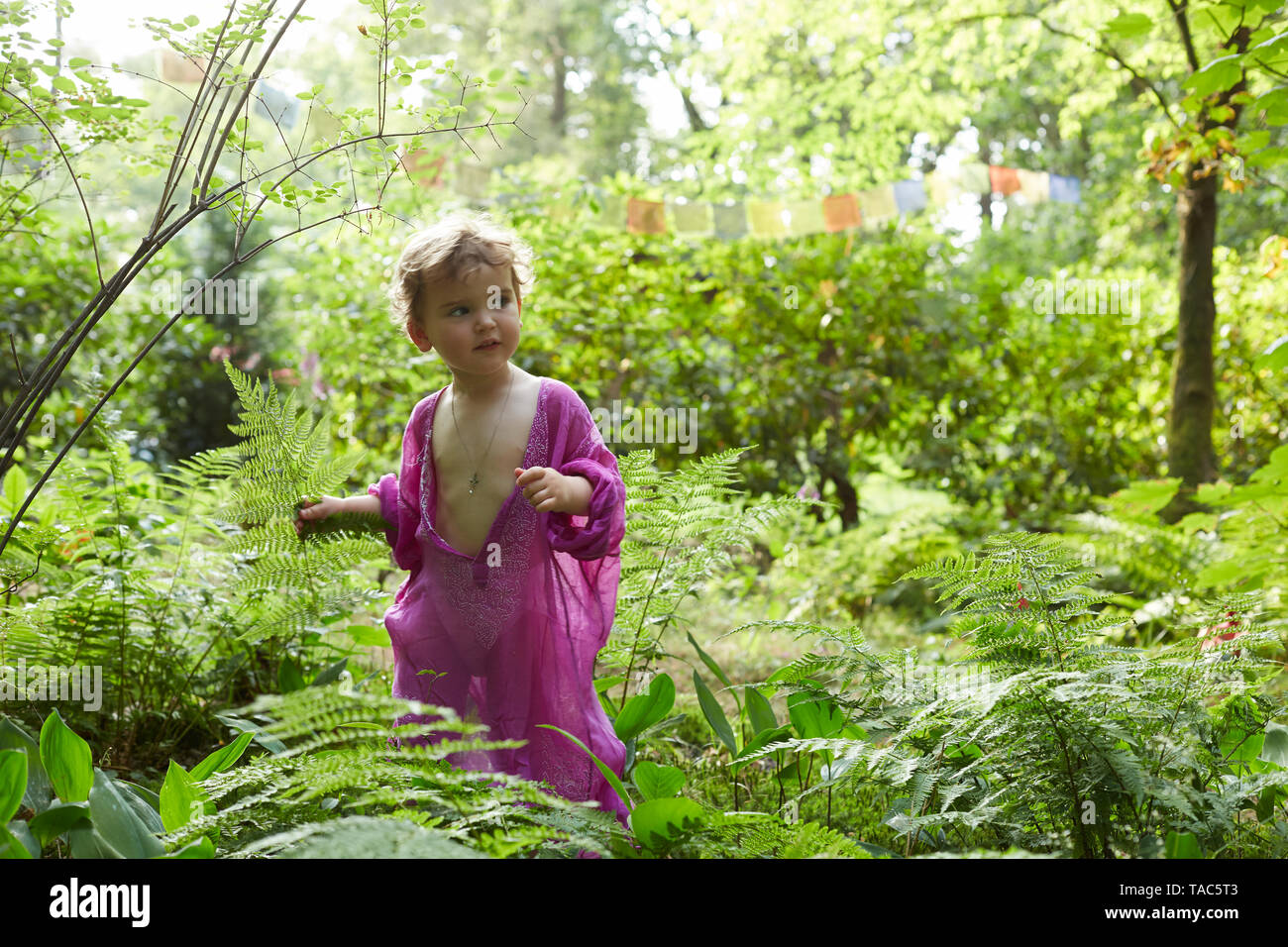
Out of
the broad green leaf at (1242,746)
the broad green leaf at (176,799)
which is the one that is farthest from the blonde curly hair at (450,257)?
the broad green leaf at (1242,746)

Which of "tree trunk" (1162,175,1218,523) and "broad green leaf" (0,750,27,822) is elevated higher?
"tree trunk" (1162,175,1218,523)

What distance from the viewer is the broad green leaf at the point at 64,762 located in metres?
1.79

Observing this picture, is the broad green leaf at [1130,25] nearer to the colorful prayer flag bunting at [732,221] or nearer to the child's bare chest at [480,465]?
the child's bare chest at [480,465]

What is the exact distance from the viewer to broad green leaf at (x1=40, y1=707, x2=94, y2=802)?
1.79 meters

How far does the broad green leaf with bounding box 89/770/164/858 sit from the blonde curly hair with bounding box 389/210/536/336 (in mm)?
1171

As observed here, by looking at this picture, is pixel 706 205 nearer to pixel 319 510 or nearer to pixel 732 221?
pixel 732 221

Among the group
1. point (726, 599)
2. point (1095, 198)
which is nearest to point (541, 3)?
point (1095, 198)

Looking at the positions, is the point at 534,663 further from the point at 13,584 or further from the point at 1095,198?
the point at 1095,198

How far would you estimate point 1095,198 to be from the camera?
617 inches

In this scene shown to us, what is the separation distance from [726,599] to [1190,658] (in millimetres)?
3840

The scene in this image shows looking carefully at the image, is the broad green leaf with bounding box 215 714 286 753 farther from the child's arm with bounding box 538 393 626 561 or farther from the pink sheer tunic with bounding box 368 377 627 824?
the child's arm with bounding box 538 393 626 561

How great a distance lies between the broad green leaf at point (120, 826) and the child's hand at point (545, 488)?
90 centimetres

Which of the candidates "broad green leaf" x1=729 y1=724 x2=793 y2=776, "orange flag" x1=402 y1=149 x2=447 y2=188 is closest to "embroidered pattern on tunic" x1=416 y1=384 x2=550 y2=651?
"broad green leaf" x1=729 y1=724 x2=793 y2=776
